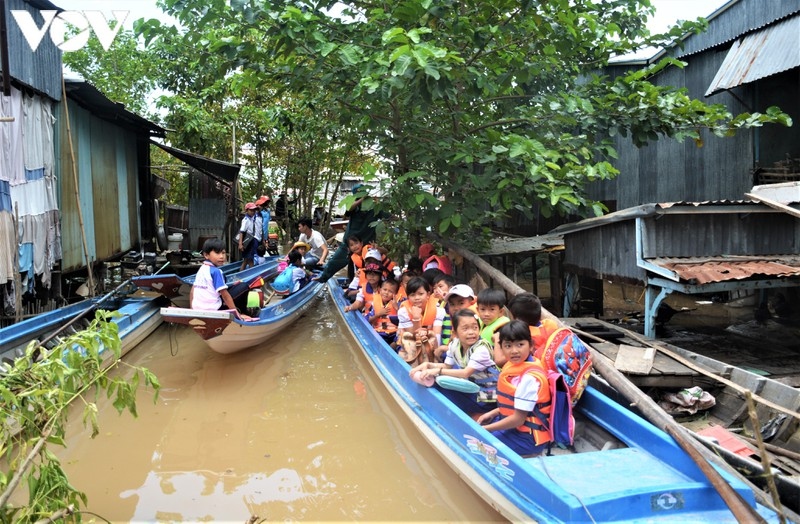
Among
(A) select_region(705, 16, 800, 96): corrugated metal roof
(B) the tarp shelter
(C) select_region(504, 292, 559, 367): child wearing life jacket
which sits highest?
(A) select_region(705, 16, 800, 96): corrugated metal roof

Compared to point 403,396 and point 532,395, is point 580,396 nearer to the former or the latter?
point 532,395

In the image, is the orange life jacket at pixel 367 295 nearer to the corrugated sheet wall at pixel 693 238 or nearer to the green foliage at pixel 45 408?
the corrugated sheet wall at pixel 693 238

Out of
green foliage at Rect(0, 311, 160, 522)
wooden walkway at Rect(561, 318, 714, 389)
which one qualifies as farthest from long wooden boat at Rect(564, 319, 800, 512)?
green foliage at Rect(0, 311, 160, 522)

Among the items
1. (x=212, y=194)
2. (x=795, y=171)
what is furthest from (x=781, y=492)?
(x=212, y=194)

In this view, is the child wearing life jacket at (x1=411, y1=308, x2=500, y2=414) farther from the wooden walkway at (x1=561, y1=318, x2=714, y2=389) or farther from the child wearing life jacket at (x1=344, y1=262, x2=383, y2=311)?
the child wearing life jacket at (x1=344, y1=262, x2=383, y2=311)

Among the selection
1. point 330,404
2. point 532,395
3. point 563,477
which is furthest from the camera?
point 330,404

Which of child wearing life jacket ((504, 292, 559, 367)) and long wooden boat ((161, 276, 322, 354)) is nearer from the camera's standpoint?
child wearing life jacket ((504, 292, 559, 367))

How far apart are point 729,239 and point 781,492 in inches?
157

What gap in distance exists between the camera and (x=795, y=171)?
7812 mm

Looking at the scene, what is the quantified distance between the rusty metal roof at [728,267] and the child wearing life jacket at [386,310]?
2.98 meters

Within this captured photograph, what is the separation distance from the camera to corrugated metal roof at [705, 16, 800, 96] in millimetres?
7363

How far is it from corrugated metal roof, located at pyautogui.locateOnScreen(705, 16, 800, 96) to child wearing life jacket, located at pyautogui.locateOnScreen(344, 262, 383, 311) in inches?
227

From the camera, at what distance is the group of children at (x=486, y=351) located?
3.54 metres

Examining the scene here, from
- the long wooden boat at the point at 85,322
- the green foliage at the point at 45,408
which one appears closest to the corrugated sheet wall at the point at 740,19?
the green foliage at the point at 45,408
